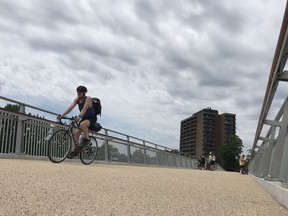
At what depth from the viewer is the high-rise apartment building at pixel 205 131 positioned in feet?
357

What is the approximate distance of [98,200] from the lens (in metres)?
3.84

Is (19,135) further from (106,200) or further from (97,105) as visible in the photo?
(106,200)

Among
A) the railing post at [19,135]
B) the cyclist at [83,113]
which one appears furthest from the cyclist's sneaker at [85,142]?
the railing post at [19,135]

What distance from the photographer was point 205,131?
11406 centimetres

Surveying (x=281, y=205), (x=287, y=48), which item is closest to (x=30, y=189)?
(x=281, y=205)

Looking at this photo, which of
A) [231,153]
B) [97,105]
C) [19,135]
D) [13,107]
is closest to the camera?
[97,105]

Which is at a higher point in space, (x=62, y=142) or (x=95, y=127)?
(x=95, y=127)

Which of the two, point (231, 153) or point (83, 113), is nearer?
point (83, 113)

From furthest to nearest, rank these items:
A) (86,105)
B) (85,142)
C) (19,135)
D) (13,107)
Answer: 1. (13,107)
2. (19,135)
3. (85,142)
4. (86,105)

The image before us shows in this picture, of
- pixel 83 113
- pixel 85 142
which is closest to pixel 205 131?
pixel 85 142

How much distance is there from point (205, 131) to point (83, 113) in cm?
10616

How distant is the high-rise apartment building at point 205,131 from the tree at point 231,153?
A: 3.33 m

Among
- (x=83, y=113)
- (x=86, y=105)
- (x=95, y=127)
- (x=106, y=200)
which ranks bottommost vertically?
(x=106, y=200)

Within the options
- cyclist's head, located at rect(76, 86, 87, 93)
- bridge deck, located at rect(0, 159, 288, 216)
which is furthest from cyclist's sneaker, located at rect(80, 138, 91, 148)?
bridge deck, located at rect(0, 159, 288, 216)
